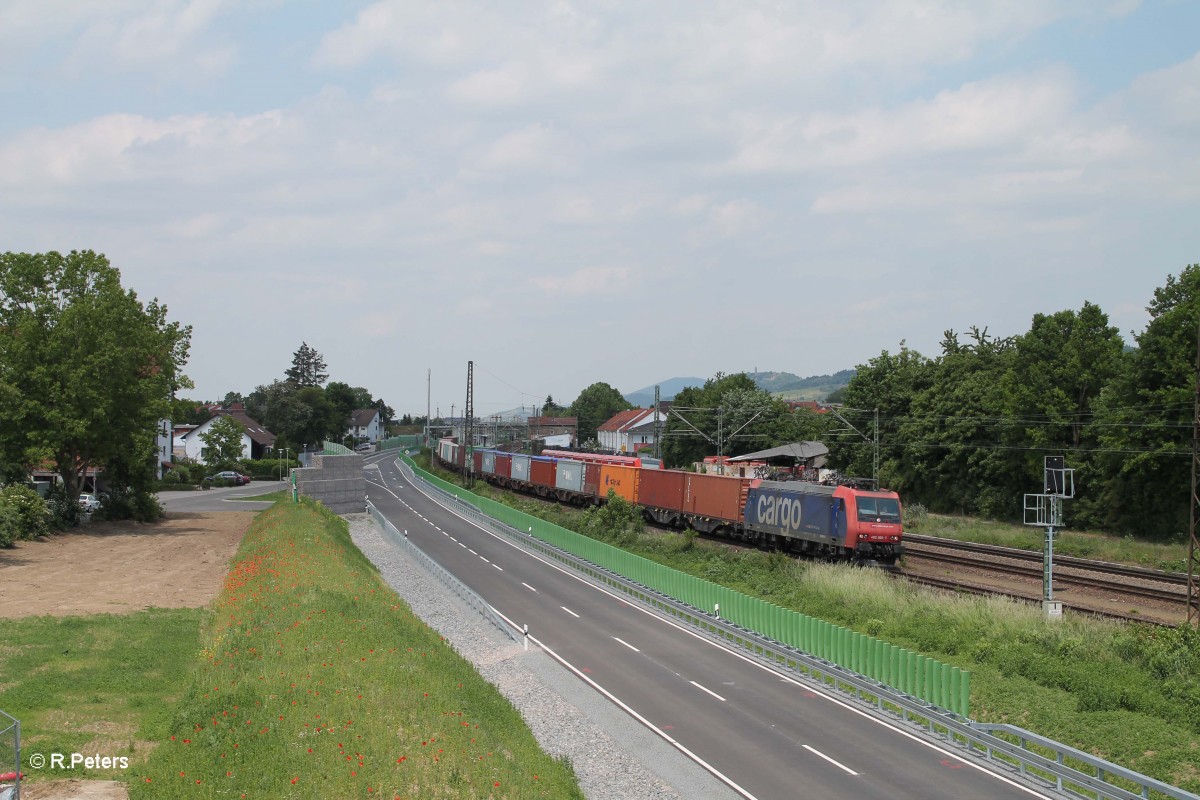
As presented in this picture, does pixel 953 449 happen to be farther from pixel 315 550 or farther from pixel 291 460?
pixel 291 460

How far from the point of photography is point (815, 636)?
25.9m

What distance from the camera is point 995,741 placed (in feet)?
61.4

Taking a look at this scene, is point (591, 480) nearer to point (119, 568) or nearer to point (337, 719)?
point (119, 568)

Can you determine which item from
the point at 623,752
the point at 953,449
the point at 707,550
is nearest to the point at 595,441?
the point at 953,449

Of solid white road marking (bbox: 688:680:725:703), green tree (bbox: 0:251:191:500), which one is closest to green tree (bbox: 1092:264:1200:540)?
solid white road marking (bbox: 688:680:725:703)

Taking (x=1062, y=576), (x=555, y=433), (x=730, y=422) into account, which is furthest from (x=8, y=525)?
(x=555, y=433)

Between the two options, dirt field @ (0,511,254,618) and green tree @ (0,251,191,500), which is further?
green tree @ (0,251,191,500)

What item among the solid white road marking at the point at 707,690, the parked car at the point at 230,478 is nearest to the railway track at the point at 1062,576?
the solid white road marking at the point at 707,690

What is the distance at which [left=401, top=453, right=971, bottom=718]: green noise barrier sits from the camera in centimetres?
2114

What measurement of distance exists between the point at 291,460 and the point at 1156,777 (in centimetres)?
11326

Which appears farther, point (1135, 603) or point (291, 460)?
point (291, 460)

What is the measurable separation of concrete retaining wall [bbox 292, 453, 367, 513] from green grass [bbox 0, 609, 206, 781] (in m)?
34.1

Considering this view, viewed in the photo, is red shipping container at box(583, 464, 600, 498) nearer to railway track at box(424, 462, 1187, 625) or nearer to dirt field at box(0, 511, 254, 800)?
railway track at box(424, 462, 1187, 625)

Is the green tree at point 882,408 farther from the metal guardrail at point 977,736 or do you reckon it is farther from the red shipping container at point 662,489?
the metal guardrail at point 977,736
